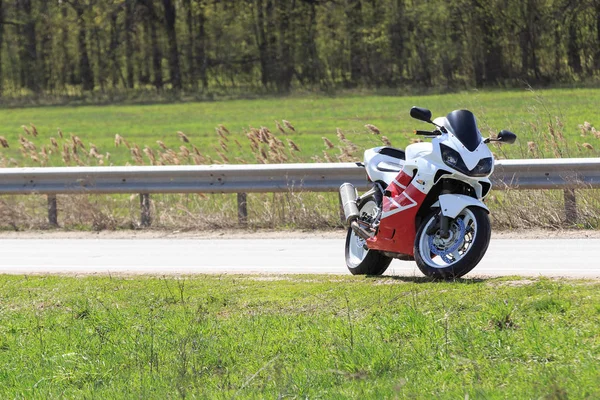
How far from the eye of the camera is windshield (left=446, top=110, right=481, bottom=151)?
8.01 m

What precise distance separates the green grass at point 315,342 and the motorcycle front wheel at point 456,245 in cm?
13

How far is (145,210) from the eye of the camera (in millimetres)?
14195

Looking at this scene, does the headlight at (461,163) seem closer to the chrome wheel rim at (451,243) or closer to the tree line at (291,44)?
the chrome wheel rim at (451,243)

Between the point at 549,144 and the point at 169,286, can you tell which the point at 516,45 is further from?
the point at 169,286

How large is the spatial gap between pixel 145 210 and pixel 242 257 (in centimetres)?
334

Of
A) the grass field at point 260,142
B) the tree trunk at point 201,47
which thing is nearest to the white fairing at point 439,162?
the grass field at point 260,142

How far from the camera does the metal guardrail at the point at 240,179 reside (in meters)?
12.3

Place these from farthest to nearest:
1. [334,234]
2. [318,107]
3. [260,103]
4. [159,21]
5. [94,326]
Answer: [159,21]
[260,103]
[318,107]
[334,234]
[94,326]

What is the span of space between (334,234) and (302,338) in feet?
20.5

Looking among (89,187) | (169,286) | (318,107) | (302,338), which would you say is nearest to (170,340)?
(302,338)

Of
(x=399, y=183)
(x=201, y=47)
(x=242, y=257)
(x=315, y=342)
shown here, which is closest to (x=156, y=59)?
(x=201, y=47)

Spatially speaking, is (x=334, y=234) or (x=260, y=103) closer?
(x=334, y=234)

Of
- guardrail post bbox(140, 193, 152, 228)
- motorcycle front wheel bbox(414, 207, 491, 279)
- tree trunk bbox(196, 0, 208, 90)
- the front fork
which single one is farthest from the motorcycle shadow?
tree trunk bbox(196, 0, 208, 90)

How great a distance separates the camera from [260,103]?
42938mm
